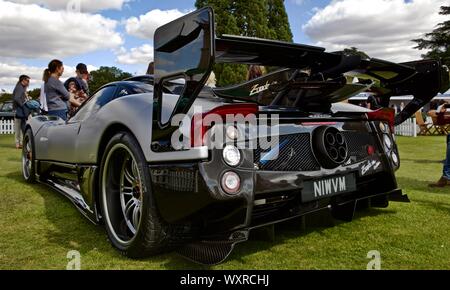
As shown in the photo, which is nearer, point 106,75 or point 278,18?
point 278,18

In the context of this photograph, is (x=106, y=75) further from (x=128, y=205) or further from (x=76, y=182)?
(x=128, y=205)

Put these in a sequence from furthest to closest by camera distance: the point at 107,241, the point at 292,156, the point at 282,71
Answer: the point at 282,71 < the point at 107,241 < the point at 292,156

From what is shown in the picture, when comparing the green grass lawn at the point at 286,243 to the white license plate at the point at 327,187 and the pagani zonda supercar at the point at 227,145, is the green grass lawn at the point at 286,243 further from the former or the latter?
the white license plate at the point at 327,187

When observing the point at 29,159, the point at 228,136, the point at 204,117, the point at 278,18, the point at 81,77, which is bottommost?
the point at 29,159

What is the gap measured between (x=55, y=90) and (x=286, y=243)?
17.0ft

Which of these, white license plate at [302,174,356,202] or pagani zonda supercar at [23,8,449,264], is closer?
pagani zonda supercar at [23,8,449,264]

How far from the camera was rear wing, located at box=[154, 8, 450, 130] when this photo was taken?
2027mm

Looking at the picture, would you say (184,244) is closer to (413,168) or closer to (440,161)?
(413,168)

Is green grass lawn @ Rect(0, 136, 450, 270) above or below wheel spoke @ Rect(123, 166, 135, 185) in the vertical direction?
below

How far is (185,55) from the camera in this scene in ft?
6.86

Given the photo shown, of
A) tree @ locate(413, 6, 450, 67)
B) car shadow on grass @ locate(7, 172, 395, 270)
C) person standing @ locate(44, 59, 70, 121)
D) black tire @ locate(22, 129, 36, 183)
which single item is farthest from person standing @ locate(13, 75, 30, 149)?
tree @ locate(413, 6, 450, 67)

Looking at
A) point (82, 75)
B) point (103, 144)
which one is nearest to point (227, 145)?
point (103, 144)

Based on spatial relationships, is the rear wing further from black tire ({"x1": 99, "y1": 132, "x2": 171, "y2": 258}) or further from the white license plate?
the white license plate

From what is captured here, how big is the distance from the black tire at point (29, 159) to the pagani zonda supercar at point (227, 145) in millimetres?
1624
